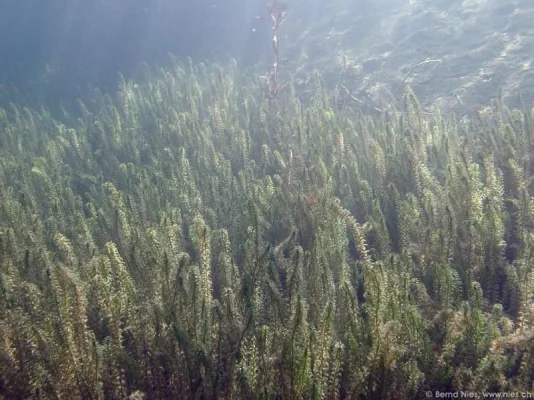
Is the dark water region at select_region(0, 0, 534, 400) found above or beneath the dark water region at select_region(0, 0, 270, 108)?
beneath

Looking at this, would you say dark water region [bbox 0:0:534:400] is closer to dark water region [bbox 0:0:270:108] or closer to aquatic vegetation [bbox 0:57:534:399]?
aquatic vegetation [bbox 0:57:534:399]

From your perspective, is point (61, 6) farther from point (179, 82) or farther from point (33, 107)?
point (179, 82)

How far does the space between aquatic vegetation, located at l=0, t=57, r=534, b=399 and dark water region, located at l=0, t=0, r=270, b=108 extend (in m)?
8.22

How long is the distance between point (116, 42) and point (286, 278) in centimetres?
1429

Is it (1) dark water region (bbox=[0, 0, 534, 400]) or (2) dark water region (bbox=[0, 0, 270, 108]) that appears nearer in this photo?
(1) dark water region (bbox=[0, 0, 534, 400])

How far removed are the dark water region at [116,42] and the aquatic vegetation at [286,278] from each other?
8.22 meters

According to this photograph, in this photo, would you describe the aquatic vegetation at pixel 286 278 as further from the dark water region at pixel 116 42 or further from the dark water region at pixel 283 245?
the dark water region at pixel 116 42

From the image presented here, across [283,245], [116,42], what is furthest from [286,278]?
[116,42]

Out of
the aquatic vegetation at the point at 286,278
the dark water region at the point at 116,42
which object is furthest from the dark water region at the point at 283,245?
the dark water region at the point at 116,42

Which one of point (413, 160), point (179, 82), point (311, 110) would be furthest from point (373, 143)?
point (179, 82)

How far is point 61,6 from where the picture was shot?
17.2 meters

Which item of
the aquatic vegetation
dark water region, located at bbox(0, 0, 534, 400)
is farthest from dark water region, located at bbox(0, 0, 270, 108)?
the aquatic vegetation

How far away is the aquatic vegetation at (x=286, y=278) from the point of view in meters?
2.23

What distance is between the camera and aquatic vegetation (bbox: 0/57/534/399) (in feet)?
7.32
